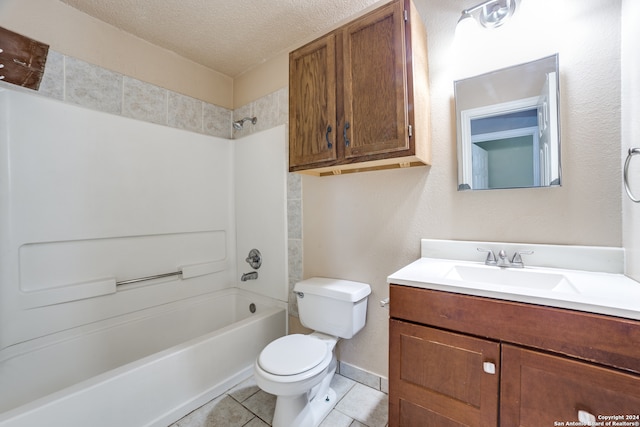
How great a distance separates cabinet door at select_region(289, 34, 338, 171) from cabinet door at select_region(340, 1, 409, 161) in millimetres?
80

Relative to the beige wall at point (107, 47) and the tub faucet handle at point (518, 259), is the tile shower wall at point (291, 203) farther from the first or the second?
the tub faucet handle at point (518, 259)

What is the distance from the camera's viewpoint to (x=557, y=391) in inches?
29.7

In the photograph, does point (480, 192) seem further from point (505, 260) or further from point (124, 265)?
point (124, 265)

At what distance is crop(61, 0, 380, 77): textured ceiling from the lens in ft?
5.25

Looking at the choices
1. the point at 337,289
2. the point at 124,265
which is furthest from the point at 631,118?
the point at 124,265

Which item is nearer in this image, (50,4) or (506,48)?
(506,48)

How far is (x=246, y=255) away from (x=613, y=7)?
248 centimetres

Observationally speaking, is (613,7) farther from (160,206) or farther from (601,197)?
(160,206)

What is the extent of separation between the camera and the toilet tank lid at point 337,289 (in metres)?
1.49

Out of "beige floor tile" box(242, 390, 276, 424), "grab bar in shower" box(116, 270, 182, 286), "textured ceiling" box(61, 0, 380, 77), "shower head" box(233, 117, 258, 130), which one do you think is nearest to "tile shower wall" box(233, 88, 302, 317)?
"shower head" box(233, 117, 258, 130)

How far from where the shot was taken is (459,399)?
91 cm

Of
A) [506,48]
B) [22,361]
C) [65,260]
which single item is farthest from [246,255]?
[506,48]

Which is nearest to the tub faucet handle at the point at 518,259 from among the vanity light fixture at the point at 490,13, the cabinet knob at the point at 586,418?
the cabinet knob at the point at 586,418

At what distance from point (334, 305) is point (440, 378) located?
0.69m
